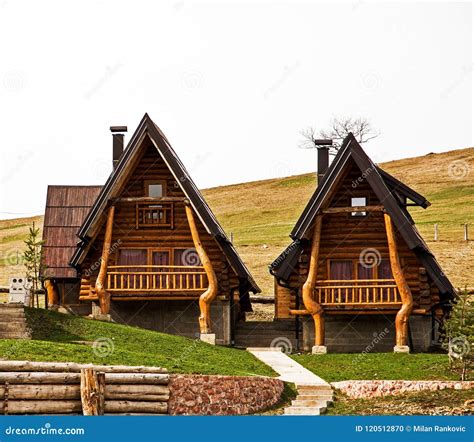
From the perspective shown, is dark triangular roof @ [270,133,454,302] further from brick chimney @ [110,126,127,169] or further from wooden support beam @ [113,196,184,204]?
brick chimney @ [110,126,127,169]

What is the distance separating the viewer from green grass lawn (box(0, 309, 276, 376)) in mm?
31328

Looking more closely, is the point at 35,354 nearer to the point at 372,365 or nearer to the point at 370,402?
the point at 370,402

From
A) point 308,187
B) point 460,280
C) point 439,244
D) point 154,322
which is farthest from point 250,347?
point 308,187

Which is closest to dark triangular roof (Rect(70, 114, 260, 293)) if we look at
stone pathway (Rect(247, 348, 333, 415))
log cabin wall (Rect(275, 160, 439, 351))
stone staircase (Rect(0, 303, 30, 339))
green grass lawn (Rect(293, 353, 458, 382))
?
log cabin wall (Rect(275, 160, 439, 351))

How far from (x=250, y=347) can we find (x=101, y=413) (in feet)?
53.4

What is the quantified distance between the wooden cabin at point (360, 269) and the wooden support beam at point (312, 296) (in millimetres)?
35

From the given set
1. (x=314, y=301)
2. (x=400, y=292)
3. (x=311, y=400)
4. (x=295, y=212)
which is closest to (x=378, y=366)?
(x=400, y=292)

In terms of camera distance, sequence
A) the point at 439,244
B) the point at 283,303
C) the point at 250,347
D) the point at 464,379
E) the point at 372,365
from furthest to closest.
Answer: the point at 439,244 < the point at 283,303 < the point at 250,347 < the point at 372,365 < the point at 464,379

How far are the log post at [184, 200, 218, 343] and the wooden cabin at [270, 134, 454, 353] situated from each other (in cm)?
239

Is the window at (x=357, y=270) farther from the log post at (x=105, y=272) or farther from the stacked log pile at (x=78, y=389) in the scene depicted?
the stacked log pile at (x=78, y=389)

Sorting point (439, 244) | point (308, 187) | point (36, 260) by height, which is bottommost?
point (36, 260)

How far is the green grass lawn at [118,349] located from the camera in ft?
103

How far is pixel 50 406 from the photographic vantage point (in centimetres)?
2827

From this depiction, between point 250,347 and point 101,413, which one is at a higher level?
point 250,347
